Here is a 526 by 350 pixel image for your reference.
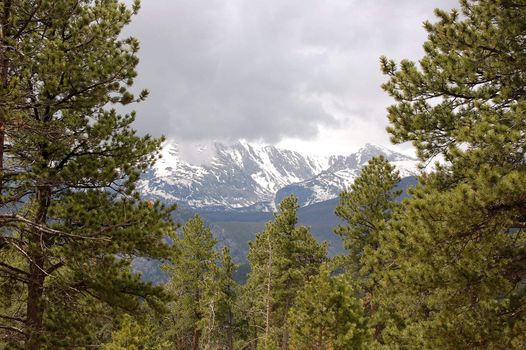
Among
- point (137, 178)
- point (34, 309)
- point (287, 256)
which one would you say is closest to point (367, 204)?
point (287, 256)

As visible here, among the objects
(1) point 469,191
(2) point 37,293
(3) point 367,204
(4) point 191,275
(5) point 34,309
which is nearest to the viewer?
→ (1) point 469,191

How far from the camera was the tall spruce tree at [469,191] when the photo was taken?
7.61 m

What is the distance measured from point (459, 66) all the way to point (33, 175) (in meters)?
9.48

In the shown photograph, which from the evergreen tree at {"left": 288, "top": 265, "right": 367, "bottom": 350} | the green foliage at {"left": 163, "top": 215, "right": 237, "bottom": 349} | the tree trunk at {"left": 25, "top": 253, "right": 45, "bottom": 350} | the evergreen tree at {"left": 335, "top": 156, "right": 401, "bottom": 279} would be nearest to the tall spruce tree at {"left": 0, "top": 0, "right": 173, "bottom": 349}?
the tree trunk at {"left": 25, "top": 253, "right": 45, "bottom": 350}

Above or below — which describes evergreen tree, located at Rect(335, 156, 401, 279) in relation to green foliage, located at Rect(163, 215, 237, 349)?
above

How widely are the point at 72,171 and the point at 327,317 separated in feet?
41.5

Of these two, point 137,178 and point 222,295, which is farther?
point 222,295

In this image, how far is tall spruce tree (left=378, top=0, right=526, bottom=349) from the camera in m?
7.61

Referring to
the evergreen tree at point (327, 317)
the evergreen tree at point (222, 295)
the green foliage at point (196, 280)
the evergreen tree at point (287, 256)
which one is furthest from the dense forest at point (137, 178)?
the green foliage at point (196, 280)

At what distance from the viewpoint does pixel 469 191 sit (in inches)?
287

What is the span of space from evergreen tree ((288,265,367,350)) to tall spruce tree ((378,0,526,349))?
7.80m

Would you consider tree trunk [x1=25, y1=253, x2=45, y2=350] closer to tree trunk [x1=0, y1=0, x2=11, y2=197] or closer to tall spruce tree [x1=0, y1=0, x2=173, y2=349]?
tall spruce tree [x1=0, y1=0, x2=173, y2=349]

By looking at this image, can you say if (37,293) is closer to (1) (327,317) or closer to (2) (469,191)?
(2) (469,191)

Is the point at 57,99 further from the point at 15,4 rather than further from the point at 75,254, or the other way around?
the point at 75,254
